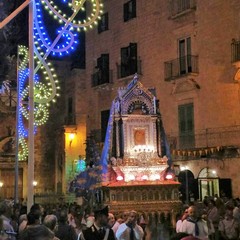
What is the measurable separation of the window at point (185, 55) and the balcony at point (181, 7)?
1317 mm

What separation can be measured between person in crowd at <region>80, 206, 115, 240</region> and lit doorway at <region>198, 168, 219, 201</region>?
16.6m

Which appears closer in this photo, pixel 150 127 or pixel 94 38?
pixel 150 127

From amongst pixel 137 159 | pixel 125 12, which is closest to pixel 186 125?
pixel 125 12

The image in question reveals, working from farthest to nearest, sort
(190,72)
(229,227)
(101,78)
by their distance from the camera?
(101,78) → (190,72) → (229,227)

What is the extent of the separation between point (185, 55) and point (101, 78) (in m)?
7.10

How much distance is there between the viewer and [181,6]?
Answer: 2658 cm

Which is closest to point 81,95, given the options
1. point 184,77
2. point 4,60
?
point 184,77

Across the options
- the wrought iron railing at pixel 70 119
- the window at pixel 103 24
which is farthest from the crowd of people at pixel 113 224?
the wrought iron railing at pixel 70 119

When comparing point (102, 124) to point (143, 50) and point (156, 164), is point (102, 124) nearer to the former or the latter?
point (143, 50)

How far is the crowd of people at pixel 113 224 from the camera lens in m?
6.48

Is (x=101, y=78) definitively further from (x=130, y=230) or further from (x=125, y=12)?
(x=130, y=230)

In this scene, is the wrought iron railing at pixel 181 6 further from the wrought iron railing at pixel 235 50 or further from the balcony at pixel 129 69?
the balcony at pixel 129 69

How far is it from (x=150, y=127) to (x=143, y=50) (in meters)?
13.4

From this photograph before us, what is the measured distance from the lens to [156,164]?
16484mm
